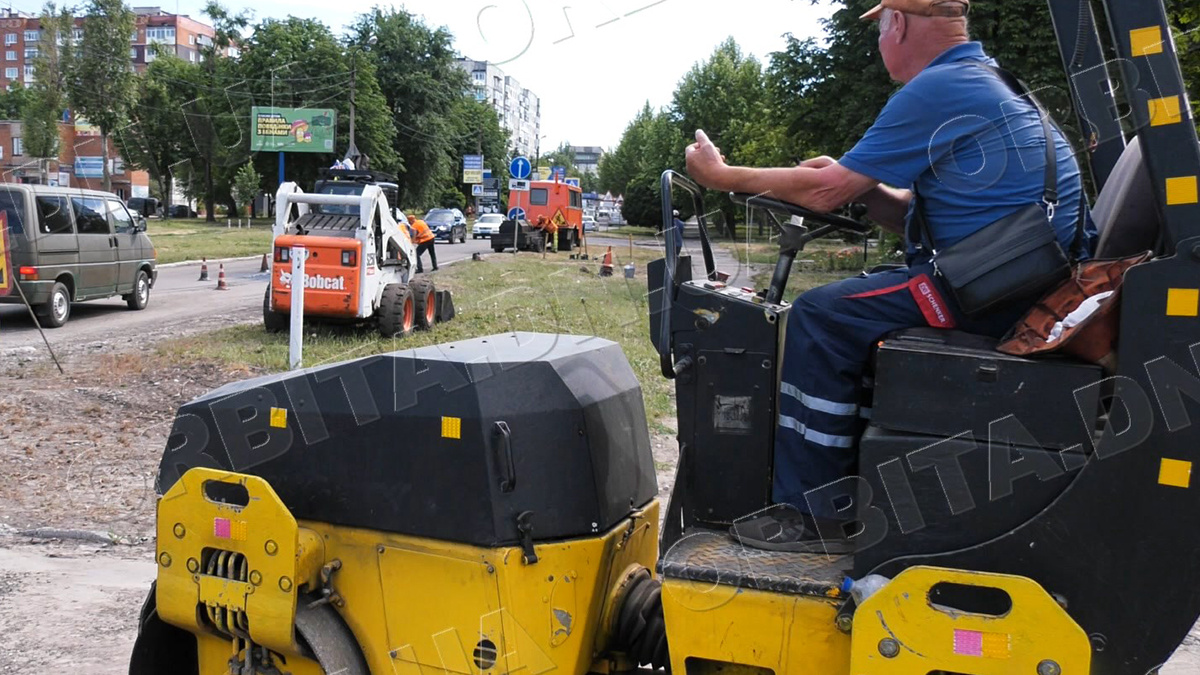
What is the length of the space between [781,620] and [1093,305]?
1030mm

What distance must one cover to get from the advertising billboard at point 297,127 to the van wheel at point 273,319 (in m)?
36.0

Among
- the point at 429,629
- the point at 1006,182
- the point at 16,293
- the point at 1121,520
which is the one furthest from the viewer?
the point at 16,293

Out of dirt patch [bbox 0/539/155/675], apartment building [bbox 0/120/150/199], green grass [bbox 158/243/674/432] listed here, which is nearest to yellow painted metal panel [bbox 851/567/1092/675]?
dirt patch [bbox 0/539/155/675]

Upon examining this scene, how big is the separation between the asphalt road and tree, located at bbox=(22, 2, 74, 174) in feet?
54.5

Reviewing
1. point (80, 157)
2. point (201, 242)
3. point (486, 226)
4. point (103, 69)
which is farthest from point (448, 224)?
point (103, 69)

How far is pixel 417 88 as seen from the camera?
54344 millimetres

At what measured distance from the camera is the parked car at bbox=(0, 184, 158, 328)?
14305mm

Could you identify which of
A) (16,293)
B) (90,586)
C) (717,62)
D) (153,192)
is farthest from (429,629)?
(153,192)

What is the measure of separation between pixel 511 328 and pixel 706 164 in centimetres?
1170

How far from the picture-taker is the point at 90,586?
5.14m

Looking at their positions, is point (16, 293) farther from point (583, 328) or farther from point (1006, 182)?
point (1006, 182)

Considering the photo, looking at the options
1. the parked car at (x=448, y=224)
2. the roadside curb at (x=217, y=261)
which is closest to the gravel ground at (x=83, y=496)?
the roadside curb at (x=217, y=261)

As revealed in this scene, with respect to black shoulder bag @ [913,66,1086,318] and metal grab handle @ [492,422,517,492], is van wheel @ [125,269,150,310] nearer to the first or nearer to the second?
metal grab handle @ [492,422,517,492]

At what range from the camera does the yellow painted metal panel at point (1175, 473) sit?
2174mm
